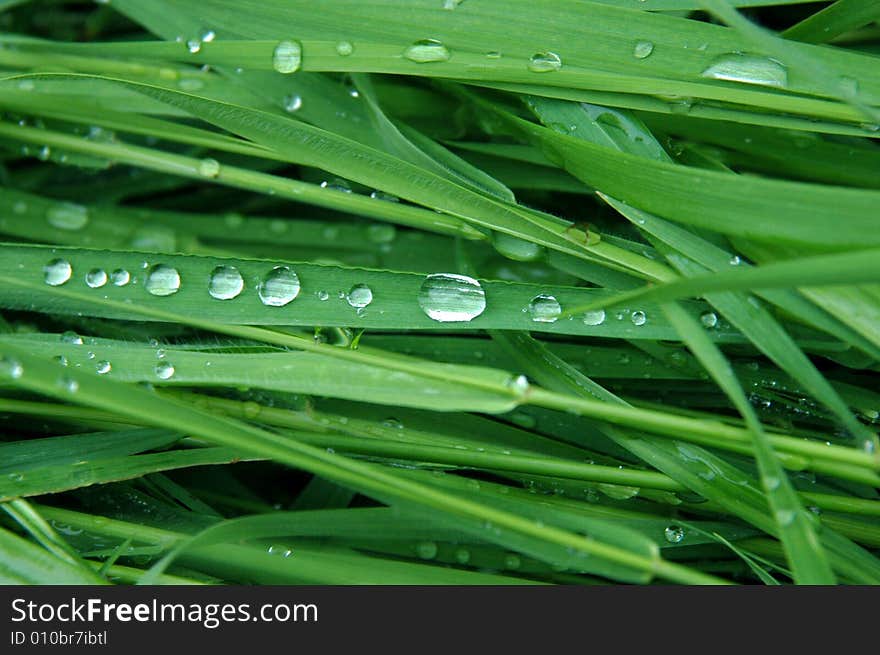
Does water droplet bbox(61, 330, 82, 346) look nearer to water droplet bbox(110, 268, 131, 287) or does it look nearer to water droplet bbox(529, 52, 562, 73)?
water droplet bbox(110, 268, 131, 287)

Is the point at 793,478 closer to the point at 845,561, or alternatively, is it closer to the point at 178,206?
the point at 845,561

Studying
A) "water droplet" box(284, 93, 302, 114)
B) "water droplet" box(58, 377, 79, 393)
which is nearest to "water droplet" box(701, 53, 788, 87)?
"water droplet" box(284, 93, 302, 114)

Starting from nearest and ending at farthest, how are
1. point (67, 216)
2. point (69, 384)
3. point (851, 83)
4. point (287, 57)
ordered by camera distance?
point (69, 384)
point (851, 83)
point (287, 57)
point (67, 216)

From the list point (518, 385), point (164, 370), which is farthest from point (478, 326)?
point (164, 370)

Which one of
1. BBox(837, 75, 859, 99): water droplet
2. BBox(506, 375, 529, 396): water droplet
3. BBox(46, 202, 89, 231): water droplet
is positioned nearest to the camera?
BBox(506, 375, 529, 396): water droplet

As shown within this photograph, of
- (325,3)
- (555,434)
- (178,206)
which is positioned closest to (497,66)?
(325,3)

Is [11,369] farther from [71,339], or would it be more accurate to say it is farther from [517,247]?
[517,247]

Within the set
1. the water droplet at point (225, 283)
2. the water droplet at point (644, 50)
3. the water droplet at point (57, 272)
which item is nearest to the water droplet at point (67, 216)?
the water droplet at point (57, 272)

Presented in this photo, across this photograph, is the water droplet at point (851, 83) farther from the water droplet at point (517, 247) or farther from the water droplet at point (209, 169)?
the water droplet at point (209, 169)
